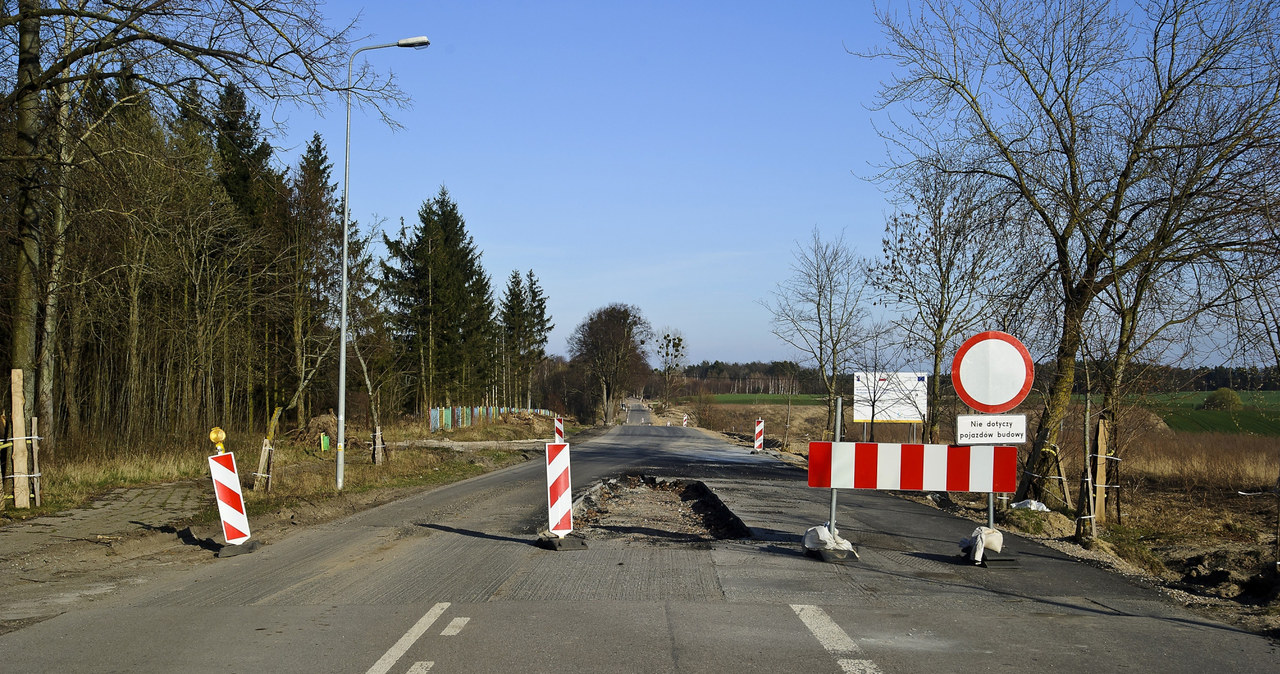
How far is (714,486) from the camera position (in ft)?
61.8

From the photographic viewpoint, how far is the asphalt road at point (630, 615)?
5504 millimetres

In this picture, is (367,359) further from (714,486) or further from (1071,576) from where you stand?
(1071,576)

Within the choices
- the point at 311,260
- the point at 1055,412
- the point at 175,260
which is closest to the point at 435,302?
the point at 311,260

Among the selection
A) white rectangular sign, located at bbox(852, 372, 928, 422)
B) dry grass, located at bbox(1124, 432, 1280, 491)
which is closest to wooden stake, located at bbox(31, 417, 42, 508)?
white rectangular sign, located at bbox(852, 372, 928, 422)

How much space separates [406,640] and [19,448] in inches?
389

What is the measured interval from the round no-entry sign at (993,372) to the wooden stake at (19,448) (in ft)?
41.9

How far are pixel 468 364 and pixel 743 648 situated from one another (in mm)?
53523

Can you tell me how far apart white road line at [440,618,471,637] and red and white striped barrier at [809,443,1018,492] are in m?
4.03

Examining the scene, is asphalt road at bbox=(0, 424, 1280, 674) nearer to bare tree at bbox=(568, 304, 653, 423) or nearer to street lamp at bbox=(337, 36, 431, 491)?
street lamp at bbox=(337, 36, 431, 491)

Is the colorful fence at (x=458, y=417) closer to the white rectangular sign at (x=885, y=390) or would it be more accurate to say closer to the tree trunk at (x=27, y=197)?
the white rectangular sign at (x=885, y=390)

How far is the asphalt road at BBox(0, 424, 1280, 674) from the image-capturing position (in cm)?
550

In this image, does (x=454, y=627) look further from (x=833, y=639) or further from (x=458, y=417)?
(x=458, y=417)

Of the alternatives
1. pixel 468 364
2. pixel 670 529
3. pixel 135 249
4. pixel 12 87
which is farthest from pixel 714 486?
pixel 468 364

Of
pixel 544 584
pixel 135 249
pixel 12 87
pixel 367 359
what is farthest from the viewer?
pixel 367 359
